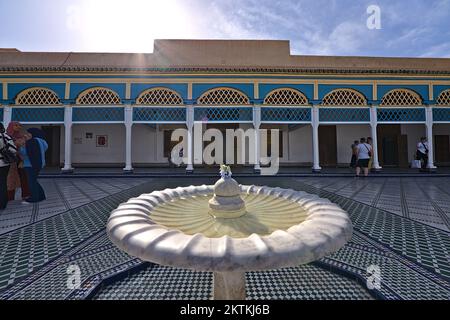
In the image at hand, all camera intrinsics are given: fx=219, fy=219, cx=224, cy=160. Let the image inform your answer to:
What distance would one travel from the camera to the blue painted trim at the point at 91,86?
786 centimetres

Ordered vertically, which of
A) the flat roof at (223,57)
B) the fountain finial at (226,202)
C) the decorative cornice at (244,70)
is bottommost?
the fountain finial at (226,202)

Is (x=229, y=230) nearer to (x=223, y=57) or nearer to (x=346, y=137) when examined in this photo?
(x=223, y=57)

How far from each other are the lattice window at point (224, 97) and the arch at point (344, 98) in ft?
9.99

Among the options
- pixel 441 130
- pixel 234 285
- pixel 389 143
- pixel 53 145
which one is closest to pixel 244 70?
pixel 234 285

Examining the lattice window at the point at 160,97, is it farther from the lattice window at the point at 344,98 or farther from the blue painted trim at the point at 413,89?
the blue painted trim at the point at 413,89

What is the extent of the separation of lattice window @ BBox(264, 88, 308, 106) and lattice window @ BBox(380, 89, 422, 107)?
299 cm

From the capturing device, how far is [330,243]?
943mm

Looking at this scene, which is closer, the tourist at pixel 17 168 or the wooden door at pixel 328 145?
the tourist at pixel 17 168

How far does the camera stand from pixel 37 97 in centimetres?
783

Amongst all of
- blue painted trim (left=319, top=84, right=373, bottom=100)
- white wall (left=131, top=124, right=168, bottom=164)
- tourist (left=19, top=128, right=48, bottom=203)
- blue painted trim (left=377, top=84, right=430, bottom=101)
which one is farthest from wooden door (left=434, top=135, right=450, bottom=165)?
tourist (left=19, top=128, right=48, bottom=203)

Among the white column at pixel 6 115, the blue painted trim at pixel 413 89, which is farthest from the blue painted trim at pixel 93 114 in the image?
the blue painted trim at pixel 413 89

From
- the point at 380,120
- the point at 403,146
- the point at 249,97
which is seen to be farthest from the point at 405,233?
the point at 403,146

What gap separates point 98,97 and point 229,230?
867cm

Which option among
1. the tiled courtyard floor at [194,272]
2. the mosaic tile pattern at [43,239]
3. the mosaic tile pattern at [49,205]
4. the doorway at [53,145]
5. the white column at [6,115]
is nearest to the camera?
the tiled courtyard floor at [194,272]
